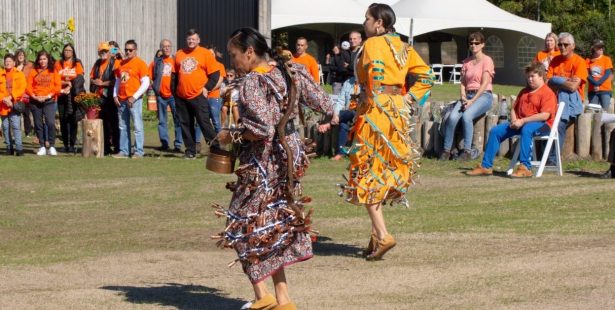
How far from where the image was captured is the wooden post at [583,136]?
16578 mm

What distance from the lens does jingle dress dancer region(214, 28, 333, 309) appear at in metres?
7.11

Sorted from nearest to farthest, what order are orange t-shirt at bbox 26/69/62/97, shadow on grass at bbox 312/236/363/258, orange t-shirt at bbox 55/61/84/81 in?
shadow on grass at bbox 312/236/363/258, orange t-shirt at bbox 26/69/62/97, orange t-shirt at bbox 55/61/84/81

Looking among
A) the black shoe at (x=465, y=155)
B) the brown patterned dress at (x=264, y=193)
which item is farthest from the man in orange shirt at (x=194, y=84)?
the brown patterned dress at (x=264, y=193)

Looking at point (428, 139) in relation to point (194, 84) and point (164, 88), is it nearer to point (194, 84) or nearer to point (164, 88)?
point (194, 84)

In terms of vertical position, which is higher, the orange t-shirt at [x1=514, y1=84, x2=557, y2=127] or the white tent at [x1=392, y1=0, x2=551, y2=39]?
the white tent at [x1=392, y1=0, x2=551, y2=39]

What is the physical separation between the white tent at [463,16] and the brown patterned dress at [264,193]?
33.2 m

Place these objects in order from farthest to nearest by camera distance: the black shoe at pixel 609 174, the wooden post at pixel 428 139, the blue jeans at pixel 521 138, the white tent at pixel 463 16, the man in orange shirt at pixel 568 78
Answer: the white tent at pixel 463 16 < the wooden post at pixel 428 139 < the man in orange shirt at pixel 568 78 < the blue jeans at pixel 521 138 < the black shoe at pixel 609 174

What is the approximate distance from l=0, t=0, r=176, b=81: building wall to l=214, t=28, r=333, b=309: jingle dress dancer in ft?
62.6

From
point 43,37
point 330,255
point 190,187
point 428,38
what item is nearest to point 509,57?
point 428,38

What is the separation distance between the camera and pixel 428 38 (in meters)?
47.0

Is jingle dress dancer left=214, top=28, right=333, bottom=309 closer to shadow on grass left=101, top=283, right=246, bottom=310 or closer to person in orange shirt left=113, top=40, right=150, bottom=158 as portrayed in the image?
shadow on grass left=101, top=283, right=246, bottom=310

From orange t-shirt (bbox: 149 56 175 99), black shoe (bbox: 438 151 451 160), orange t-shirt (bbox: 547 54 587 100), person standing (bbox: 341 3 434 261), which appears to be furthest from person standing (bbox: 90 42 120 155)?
Answer: person standing (bbox: 341 3 434 261)

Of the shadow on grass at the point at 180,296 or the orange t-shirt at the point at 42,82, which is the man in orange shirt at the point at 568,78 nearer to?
the orange t-shirt at the point at 42,82

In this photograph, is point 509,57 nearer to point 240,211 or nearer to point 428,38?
point 428,38
